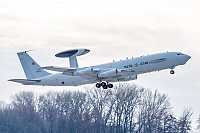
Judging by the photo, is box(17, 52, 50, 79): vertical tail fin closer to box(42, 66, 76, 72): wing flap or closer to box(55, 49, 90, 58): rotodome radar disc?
box(42, 66, 76, 72): wing flap

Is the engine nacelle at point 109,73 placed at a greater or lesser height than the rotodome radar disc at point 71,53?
lesser

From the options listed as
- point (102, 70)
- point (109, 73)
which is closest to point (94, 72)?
point (102, 70)

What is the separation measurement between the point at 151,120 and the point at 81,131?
12242 mm

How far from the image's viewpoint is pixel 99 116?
188m

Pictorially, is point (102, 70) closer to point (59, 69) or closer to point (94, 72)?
point (94, 72)

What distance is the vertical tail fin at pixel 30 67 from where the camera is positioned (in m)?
158

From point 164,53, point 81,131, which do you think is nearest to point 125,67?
point 164,53

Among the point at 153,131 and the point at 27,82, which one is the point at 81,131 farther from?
the point at 27,82

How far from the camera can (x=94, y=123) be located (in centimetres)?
18475

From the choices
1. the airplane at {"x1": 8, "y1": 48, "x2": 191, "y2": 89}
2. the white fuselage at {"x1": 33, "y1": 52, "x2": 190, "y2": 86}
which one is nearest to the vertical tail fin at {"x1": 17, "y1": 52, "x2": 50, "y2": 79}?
the airplane at {"x1": 8, "y1": 48, "x2": 191, "y2": 89}

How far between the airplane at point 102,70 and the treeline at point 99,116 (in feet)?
87.9

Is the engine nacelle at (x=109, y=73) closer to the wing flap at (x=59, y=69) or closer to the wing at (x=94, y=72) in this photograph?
the wing at (x=94, y=72)

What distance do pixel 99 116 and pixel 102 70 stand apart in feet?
126

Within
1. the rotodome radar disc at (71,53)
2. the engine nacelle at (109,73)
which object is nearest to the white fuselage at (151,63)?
the engine nacelle at (109,73)
